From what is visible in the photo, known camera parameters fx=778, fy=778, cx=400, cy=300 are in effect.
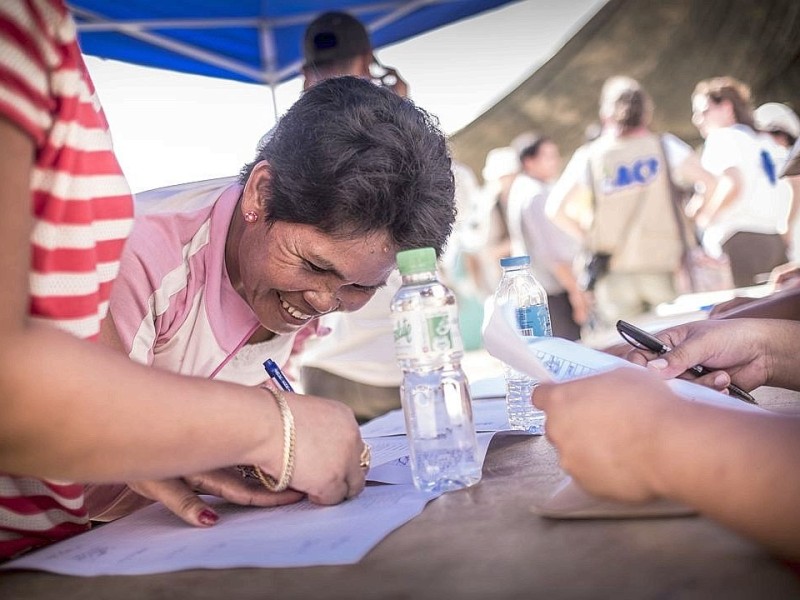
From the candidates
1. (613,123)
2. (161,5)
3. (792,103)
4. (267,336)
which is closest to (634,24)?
(792,103)

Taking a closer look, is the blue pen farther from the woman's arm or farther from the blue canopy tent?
the blue canopy tent

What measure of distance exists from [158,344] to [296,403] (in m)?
0.57

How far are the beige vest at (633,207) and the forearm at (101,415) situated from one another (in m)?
4.00

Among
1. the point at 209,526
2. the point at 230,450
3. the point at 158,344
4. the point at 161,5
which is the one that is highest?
the point at 161,5

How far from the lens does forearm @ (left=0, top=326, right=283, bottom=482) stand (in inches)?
25.1

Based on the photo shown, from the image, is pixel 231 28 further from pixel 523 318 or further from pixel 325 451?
pixel 325 451

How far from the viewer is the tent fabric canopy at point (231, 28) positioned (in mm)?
3373

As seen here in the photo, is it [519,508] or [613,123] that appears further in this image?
[613,123]

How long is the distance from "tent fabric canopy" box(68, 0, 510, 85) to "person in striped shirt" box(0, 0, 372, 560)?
2.79 m

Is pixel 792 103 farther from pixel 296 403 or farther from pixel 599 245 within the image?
pixel 296 403

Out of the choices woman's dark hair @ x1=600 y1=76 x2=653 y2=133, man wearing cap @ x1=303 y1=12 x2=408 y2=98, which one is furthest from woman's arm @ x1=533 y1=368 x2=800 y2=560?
woman's dark hair @ x1=600 y1=76 x2=653 y2=133

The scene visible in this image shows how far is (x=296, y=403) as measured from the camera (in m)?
0.91

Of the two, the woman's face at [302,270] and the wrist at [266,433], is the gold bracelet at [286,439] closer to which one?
the wrist at [266,433]

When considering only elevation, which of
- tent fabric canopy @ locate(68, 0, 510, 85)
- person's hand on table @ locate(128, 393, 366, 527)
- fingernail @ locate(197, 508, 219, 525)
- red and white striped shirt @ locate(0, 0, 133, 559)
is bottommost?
fingernail @ locate(197, 508, 219, 525)
